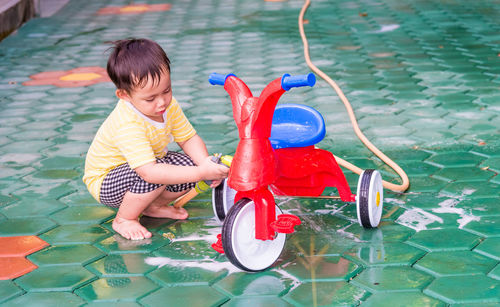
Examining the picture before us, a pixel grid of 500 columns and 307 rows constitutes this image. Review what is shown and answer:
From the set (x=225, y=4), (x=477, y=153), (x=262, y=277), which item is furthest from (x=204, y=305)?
(x=225, y=4)

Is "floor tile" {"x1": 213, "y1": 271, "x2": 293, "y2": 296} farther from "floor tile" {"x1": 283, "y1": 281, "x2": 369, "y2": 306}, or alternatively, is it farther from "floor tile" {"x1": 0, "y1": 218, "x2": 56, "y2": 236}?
"floor tile" {"x1": 0, "y1": 218, "x2": 56, "y2": 236}

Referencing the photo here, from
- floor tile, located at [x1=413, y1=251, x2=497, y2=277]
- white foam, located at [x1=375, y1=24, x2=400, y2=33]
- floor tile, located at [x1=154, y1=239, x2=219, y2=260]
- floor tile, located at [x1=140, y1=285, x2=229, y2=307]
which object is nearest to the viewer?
floor tile, located at [x1=140, y1=285, x2=229, y2=307]

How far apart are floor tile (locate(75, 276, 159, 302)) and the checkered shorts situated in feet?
1.35

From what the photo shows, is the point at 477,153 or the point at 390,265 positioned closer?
the point at 390,265

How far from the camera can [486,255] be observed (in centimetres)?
234

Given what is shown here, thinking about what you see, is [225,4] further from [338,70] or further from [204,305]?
[204,305]

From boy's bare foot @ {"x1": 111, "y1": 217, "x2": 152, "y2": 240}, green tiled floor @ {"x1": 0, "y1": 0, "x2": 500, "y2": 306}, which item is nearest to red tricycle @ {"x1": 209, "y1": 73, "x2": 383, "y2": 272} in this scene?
green tiled floor @ {"x1": 0, "y1": 0, "x2": 500, "y2": 306}

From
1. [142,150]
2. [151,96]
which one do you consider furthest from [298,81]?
[142,150]

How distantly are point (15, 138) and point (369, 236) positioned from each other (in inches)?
93.5

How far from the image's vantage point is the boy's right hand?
7.67ft

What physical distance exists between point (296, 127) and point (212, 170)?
0.42m

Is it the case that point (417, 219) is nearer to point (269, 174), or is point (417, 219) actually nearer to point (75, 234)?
point (269, 174)

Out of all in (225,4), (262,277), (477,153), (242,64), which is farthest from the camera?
(225,4)

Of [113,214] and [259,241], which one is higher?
[259,241]
